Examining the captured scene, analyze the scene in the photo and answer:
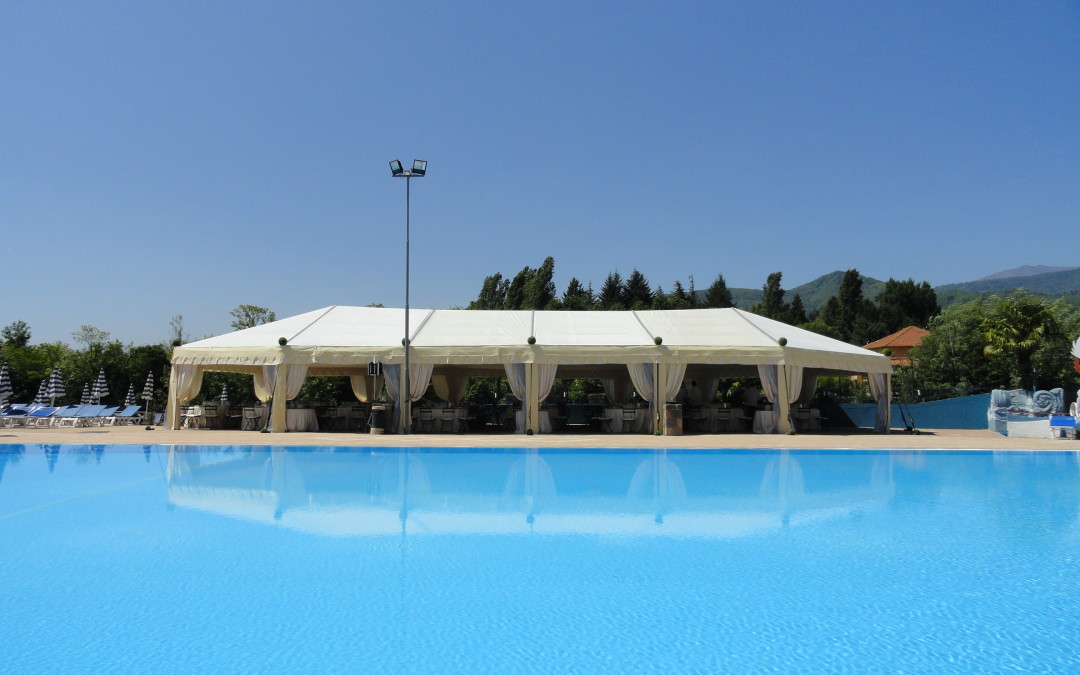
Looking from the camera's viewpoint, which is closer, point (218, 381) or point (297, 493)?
point (297, 493)

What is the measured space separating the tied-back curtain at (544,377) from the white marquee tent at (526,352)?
0.08 ft

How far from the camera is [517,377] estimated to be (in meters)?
17.0

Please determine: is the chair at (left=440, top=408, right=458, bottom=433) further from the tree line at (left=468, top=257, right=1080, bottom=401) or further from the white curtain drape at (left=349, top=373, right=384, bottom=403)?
the tree line at (left=468, top=257, right=1080, bottom=401)

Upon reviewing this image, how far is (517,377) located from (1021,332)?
17.7m

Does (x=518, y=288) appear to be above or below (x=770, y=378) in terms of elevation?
above

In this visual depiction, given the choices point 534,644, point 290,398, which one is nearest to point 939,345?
point 290,398

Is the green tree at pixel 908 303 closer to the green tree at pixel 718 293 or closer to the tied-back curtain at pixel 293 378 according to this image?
the green tree at pixel 718 293

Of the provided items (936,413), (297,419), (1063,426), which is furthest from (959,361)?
(297,419)

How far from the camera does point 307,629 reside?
382 centimetres

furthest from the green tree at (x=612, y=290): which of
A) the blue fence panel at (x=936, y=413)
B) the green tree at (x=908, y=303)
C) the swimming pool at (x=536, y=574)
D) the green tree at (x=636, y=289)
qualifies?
the swimming pool at (x=536, y=574)

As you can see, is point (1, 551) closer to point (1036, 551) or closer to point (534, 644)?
point (534, 644)

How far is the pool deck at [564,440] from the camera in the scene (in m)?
13.9

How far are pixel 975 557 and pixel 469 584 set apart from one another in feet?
12.9

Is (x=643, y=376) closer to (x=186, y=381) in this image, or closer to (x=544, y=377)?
(x=544, y=377)
